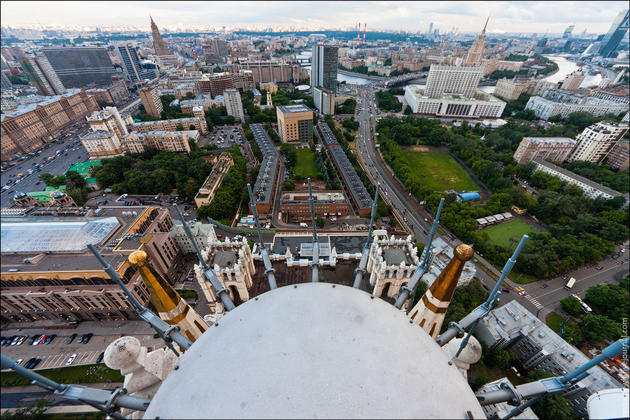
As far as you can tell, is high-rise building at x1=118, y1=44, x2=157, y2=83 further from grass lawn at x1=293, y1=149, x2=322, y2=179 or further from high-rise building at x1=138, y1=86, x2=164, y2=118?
grass lawn at x1=293, y1=149, x2=322, y2=179

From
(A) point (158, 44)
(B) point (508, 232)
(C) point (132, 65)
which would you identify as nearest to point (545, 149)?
(B) point (508, 232)

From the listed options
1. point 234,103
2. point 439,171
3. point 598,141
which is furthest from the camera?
point 234,103

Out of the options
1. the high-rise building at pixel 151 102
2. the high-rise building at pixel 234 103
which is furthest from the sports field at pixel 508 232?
the high-rise building at pixel 151 102

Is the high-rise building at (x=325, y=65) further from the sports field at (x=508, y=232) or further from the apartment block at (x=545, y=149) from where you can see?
the sports field at (x=508, y=232)

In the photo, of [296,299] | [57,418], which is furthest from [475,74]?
[57,418]

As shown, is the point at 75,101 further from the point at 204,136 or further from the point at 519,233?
the point at 519,233

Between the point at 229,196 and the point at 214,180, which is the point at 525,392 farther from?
the point at 214,180

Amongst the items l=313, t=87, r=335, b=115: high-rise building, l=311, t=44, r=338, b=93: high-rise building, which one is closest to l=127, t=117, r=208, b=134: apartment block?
l=313, t=87, r=335, b=115: high-rise building
